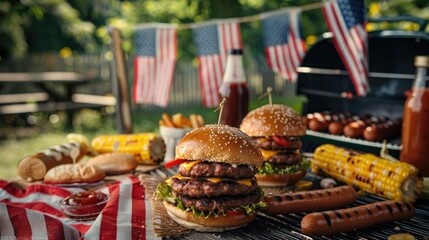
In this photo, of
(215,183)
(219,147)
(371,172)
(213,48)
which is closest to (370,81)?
(213,48)

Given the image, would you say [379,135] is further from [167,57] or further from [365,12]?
[167,57]

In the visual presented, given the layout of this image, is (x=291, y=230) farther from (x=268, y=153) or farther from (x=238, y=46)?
(x=238, y=46)

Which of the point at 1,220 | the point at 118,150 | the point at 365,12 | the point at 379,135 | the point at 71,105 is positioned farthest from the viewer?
the point at 71,105

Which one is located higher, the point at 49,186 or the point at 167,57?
the point at 167,57

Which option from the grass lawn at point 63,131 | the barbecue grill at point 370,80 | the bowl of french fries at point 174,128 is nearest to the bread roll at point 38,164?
the bowl of french fries at point 174,128

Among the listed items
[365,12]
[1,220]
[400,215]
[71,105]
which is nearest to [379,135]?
[365,12]

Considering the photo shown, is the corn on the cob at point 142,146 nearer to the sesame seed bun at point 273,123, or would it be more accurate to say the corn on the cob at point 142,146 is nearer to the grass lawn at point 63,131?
the sesame seed bun at point 273,123

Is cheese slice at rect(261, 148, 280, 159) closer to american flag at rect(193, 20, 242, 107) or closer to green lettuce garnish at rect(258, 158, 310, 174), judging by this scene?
green lettuce garnish at rect(258, 158, 310, 174)

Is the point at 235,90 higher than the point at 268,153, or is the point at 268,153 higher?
the point at 235,90
